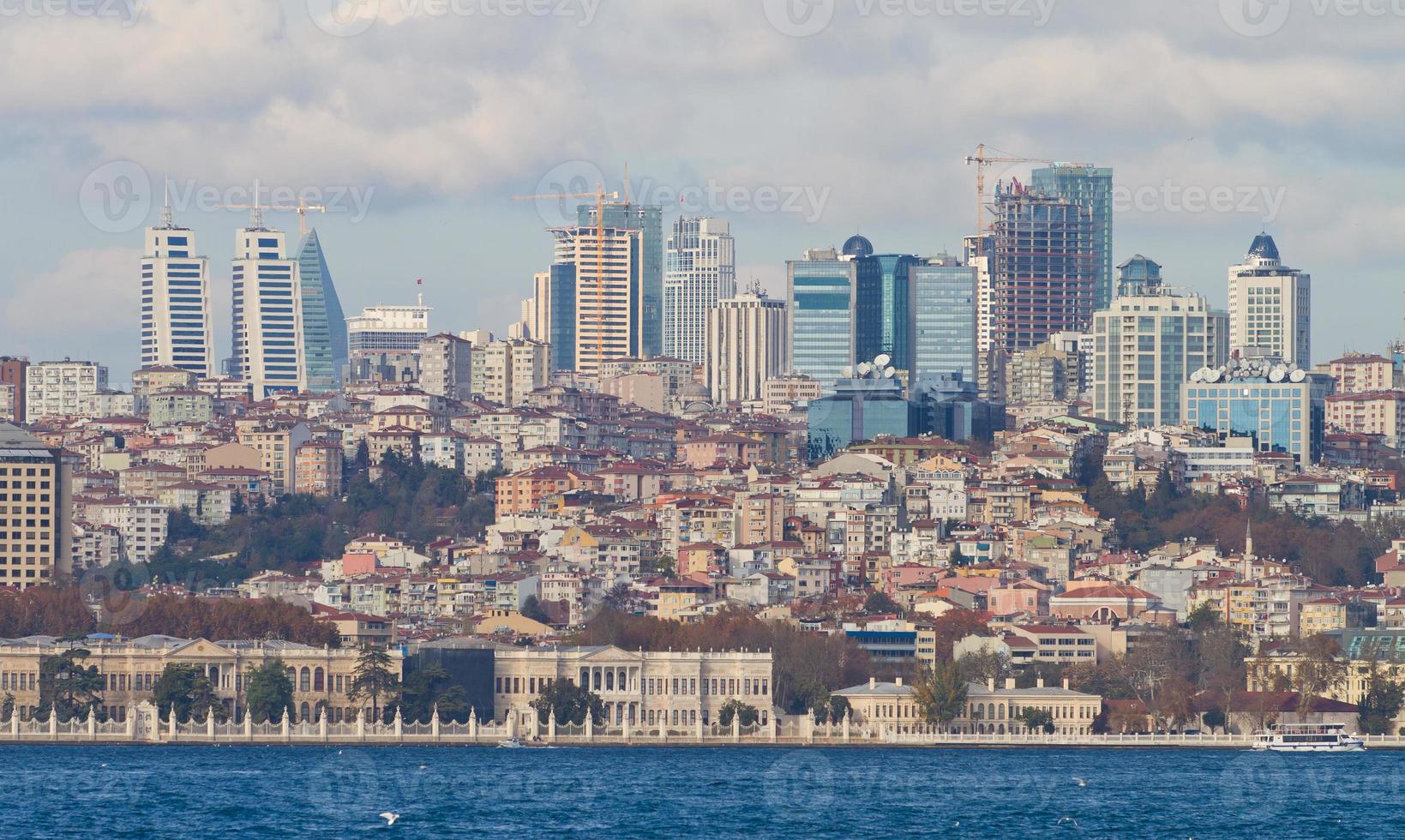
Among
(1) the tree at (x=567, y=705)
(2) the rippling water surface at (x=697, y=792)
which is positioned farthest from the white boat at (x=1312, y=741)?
(1) the tree at (x=567, y=705)

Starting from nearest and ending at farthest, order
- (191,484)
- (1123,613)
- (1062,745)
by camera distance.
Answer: (1062,745)
(1123,613)
(191,484)

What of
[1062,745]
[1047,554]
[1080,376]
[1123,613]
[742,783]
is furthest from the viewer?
[1080,376]

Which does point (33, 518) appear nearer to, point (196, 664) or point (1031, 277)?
point (196, 664)

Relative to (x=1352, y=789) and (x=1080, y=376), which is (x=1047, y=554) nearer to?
(x=1352, y=789)

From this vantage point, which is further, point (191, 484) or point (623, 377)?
point (623, 377)

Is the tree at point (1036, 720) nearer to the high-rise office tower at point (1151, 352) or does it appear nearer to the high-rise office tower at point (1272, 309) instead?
the high-rise office tower at point (1151, 352)

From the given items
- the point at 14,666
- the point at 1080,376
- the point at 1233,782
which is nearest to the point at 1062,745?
the point at 1233,782
